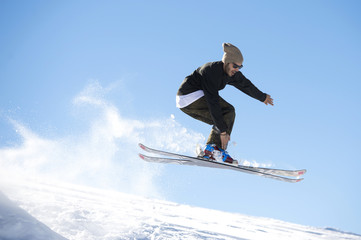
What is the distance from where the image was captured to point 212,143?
605 centimetres

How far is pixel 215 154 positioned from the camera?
5973 mm

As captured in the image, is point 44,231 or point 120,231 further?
point 120,231

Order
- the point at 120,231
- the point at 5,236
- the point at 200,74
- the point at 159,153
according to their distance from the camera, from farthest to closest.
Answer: the point at 120,231 < the point at 159,153 < the point at 200,74 < the point at 5,236

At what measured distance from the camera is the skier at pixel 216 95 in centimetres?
536

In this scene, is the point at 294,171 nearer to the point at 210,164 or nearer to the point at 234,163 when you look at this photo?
the point at 234,163

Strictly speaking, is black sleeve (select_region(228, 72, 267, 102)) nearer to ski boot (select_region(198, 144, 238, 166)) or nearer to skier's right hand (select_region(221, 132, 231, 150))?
skier's right hand (select_region(221, 132, 231, 150))

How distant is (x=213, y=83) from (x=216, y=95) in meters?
0.25

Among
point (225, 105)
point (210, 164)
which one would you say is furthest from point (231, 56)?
point (210, 164)

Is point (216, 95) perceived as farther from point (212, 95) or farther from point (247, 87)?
point (247, 87)

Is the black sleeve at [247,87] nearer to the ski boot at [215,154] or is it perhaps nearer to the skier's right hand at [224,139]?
the skier's right hand at [224,139]

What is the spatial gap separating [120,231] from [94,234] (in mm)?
1842

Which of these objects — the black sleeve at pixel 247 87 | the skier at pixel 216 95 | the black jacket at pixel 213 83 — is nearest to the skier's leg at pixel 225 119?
the skier at pixel 216 95

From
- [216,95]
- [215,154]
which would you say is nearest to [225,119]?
[216,95]

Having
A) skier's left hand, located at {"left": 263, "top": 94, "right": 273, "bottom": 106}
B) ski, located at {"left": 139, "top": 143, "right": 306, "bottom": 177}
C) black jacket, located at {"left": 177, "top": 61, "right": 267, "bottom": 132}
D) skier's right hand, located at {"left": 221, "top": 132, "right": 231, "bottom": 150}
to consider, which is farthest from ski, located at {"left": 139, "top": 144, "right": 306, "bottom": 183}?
skier's left hand, located at {"left": 263, "top": 94, "right": 273, "bottom": 106}
